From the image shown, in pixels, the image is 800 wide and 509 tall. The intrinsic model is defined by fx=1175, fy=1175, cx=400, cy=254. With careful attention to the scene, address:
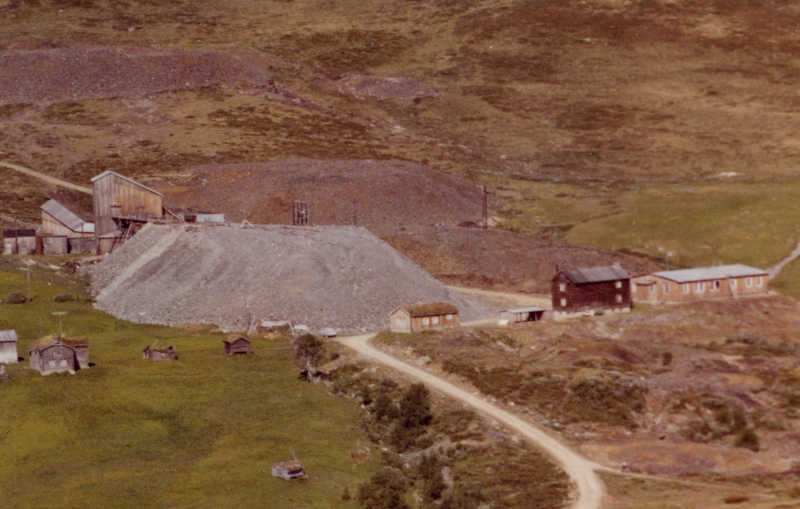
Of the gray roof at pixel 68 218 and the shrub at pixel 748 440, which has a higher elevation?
the gray roof at pixel 68 218

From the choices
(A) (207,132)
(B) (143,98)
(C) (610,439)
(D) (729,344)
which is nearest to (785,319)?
(D) (729,344)

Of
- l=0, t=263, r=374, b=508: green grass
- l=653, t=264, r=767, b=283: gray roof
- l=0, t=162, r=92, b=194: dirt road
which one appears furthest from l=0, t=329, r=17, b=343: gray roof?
l=0, t=162, r=92, b=194: dirt road

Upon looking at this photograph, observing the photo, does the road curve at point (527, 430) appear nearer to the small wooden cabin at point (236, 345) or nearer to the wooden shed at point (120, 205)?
the small wooden cabin at point (236, 345)

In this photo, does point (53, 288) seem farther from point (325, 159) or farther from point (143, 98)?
point (143, 98)

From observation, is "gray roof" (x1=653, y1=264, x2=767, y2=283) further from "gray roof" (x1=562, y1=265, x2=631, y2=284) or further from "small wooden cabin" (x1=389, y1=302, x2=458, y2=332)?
"small wooden cabin" (x1=389, y1=302, x2=458, y2=332)

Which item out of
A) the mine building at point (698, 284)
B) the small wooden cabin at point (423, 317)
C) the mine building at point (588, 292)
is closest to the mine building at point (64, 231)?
the small wooden cabin at point (423, 317)
